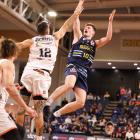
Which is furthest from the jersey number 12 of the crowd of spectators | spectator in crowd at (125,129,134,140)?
the crowd of spectators

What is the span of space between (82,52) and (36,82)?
1503 millimetres

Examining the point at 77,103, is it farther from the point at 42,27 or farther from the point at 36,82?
the point at 42,27

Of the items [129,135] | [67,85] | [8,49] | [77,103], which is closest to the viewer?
[8,49]

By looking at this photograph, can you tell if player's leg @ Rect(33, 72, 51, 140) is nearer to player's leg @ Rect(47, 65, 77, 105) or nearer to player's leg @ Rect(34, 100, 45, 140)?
player's leg @ Rect(34, 100, 45, 140)

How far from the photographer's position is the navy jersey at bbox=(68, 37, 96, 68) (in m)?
6.90

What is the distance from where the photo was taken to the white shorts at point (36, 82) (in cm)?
575

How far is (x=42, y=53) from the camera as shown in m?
5.88

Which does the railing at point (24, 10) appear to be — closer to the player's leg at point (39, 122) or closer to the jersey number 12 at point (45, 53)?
the jersey number 12 at point (45, 53)

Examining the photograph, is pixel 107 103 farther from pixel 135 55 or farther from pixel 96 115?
pixel 135 55

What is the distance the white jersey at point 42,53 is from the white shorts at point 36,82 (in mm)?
115

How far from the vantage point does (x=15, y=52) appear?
419 centimetres

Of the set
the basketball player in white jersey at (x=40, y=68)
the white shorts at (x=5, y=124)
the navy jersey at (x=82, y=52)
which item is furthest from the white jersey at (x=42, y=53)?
the white shorts at (x=5, y=124)

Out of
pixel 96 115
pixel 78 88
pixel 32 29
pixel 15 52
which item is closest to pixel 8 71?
pixel 15 52

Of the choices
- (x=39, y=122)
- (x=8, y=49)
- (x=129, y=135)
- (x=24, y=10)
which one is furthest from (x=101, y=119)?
(x=8, y=49)
